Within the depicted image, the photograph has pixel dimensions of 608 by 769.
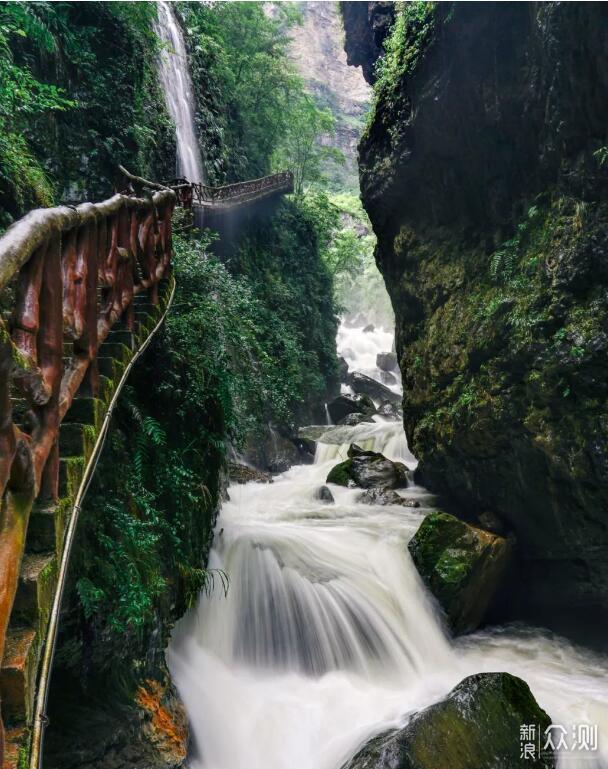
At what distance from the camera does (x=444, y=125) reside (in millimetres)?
8414

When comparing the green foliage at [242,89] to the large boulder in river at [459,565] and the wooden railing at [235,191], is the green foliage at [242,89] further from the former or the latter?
the large boulder in river at [459,565]

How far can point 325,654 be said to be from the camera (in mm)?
5809

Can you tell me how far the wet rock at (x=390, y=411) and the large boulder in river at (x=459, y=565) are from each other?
11.8 metres

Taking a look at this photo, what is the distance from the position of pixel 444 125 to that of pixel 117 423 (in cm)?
732

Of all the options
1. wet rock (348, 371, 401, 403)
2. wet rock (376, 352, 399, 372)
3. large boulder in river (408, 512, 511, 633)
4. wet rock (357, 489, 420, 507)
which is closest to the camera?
large boulder in river (408, 512, 511, 633)

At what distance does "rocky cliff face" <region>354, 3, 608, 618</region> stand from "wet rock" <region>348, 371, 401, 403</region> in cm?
1316

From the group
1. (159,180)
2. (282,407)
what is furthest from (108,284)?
(159,180)

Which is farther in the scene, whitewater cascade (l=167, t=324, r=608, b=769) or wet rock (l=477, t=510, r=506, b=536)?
wet rock (l=477, t=510, r=506, b=536)

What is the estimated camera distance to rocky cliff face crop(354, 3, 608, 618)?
237 inches

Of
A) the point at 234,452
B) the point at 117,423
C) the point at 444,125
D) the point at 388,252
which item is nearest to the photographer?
the point at 117,423

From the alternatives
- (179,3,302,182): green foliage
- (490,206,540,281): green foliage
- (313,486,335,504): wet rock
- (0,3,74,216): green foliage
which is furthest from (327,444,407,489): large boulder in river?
(179,3,302,182): green foliage

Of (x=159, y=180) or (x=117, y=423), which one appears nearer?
(x=117, y=423)

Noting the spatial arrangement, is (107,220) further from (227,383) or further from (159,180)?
(159,180)

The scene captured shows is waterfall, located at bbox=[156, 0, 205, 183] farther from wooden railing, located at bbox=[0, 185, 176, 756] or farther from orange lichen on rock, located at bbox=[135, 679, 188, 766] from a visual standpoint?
orange lichen on rock, located at bbox=[135, 679, 188, 766]
